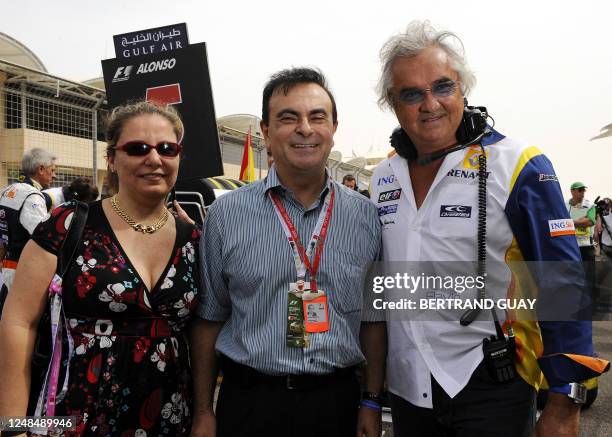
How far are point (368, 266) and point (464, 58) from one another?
97 cm

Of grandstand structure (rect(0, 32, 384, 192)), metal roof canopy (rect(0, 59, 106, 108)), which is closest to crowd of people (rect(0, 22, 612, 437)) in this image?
grandstand structure (rect(0, 32, 384, 192))

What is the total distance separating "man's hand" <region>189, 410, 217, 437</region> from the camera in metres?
2.02

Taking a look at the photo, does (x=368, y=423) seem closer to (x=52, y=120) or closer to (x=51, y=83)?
(x=51, y=83)

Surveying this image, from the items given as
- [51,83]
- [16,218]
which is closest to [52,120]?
[51,83]

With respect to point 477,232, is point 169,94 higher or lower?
higher

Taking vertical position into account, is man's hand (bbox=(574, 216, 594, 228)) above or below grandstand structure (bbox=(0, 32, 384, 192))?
below

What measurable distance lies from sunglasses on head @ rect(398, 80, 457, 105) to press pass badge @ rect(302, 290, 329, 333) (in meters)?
0.88

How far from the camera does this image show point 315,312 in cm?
193

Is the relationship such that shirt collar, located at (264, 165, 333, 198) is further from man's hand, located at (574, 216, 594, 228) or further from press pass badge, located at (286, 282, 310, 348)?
man's hand, located at (574, 216, 594, 228)

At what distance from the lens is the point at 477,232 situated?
6.04ft

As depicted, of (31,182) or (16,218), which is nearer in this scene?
Result: (16,218)

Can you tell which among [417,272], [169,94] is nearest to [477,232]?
[417,272]

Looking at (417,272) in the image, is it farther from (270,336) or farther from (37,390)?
(37,390)

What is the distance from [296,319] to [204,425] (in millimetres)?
A: 603
